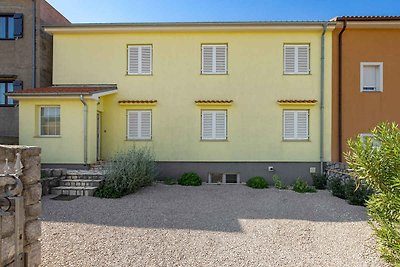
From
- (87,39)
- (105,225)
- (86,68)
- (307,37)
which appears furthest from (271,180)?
(87,39)

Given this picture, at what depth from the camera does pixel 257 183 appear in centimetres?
1143

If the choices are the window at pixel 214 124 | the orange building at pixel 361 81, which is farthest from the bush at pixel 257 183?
the orange building at pixel 361 81

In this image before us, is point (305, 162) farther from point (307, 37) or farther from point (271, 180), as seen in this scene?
point (307, 37)

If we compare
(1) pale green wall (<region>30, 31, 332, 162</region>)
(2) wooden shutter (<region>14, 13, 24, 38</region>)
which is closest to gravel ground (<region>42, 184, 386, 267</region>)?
(1) pale green wall (<region>30, 31, 332, 162</region>)

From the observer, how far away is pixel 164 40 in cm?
1268

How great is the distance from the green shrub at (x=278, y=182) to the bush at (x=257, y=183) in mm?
450

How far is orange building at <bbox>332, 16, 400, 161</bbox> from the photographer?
40.6 ft

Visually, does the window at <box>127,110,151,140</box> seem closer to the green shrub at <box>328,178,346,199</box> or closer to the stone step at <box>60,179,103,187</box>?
the stone step at <box>60,179,103,187</box>

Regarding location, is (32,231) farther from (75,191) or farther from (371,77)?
(371,77)

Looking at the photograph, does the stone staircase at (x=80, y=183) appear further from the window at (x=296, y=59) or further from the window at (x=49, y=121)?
the window at (x=296, y=59)

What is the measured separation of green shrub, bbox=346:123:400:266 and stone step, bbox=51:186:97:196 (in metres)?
8.36

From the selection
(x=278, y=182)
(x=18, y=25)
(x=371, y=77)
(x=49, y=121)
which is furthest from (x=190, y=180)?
(x=18, y=25)

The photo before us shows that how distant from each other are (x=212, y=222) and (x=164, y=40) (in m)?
9.36

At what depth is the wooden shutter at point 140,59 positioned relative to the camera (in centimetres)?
1272
